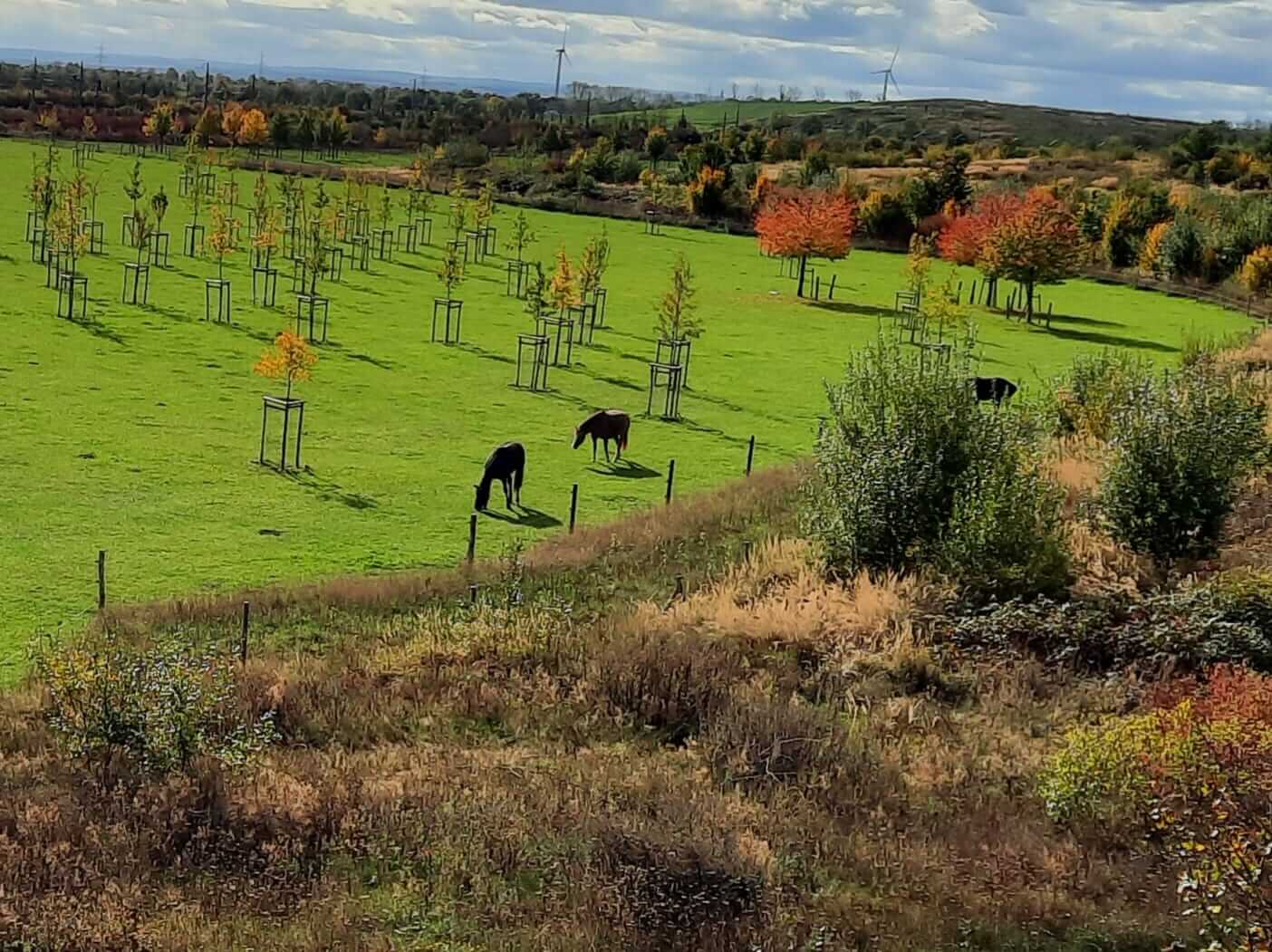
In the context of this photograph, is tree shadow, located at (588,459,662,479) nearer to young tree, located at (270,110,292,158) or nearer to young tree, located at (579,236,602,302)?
young tree, located at (579,236,602,302)

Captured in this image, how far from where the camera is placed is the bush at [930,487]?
15.3 m

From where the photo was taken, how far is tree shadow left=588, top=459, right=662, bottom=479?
80.2ft

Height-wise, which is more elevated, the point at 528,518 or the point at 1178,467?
the point at 1178,467

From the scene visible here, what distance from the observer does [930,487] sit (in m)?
16.5

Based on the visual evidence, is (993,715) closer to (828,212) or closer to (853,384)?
(853,384)

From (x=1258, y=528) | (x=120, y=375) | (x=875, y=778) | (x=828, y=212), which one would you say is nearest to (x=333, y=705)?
(x=875, y=778)

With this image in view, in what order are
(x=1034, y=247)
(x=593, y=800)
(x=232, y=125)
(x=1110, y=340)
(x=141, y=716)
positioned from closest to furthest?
(x=593, y=800)
(x=141, y=716)
(x=1110, y=340)
(x=1034, y=247)
(x=232, y=125)

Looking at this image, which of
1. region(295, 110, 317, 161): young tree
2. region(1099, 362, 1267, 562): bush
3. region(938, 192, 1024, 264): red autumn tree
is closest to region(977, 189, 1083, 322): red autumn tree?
region(938, 192, 1024, 264): red autumn tree

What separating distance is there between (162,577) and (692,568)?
669cm

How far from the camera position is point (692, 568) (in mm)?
17844

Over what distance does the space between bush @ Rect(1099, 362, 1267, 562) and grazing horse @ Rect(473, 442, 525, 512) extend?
9.10m

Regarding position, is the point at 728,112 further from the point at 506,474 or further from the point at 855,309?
the point at 506,474

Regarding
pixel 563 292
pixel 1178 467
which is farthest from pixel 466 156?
pixel 1178 467

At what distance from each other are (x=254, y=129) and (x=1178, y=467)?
8128cm
